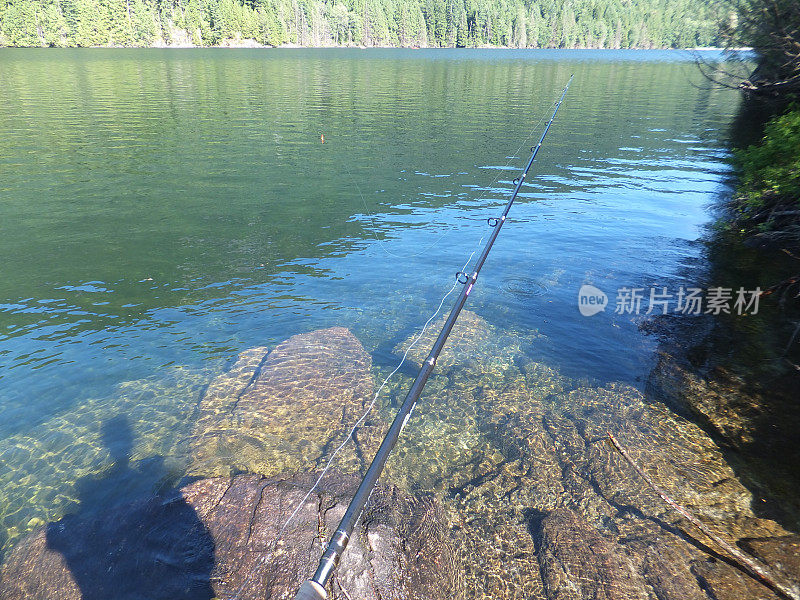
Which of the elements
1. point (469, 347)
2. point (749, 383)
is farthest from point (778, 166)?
point (469, 347)

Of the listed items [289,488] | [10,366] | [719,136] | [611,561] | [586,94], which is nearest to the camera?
[611,561]

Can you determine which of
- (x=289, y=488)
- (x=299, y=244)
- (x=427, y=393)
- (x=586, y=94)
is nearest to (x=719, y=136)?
(x=586, y=94)

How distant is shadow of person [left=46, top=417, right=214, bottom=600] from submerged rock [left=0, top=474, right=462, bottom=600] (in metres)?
0.01

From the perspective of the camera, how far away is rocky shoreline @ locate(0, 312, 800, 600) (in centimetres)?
517

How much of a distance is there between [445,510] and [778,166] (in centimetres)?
1309

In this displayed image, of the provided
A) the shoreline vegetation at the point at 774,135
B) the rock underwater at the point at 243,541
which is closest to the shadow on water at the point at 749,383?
the shoreline vegetation at the point at 774,135

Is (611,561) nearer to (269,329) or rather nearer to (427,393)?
(427,393)

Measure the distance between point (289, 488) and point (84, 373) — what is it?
598cm

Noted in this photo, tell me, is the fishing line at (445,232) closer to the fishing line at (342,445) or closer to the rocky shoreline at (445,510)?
the fishing line at (342,445)

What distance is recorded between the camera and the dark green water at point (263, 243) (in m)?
8.76

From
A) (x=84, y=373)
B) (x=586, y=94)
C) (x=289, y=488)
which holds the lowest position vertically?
(x=84, y=373)

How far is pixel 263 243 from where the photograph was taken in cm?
1594

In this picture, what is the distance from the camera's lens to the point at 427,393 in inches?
347

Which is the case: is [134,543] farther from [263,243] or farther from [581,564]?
[263,243]
